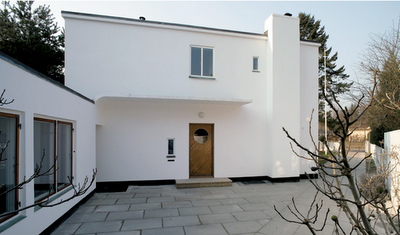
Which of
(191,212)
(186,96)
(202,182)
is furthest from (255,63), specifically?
(191,212)

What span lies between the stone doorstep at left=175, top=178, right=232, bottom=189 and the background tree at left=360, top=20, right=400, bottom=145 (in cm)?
609

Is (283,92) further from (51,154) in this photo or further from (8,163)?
(8,163)

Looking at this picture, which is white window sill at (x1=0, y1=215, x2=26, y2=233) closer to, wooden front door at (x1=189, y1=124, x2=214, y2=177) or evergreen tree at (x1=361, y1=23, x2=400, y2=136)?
wooden front door at (x1=189, y1=124, x2=214, y2=177)

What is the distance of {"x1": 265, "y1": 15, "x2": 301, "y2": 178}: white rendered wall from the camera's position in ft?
30.3

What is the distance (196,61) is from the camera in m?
9.20

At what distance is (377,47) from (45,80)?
11408 mm

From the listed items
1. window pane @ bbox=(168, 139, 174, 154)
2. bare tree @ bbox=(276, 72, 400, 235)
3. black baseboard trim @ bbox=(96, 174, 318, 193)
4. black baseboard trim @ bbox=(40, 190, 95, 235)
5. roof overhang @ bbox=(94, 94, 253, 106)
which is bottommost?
black baseboard trim @ bbox=(96, 174, 318, 193)

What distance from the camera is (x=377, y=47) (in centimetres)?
934

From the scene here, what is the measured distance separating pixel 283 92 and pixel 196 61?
3715mm

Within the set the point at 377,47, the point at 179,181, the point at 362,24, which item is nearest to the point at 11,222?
the point at 179,181

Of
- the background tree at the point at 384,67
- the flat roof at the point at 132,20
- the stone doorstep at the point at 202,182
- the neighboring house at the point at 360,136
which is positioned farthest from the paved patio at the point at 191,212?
the flat roof at the point at 132,20

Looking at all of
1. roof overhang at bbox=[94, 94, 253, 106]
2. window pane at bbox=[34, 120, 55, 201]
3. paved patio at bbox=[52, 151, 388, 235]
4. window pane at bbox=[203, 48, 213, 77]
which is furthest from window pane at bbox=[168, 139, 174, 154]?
window pane at bbox=[34, 120, 55, 201]

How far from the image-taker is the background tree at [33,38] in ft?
52.9

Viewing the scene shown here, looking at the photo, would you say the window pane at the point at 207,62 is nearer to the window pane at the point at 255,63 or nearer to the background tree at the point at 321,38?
the window pane at the point at 255,63
